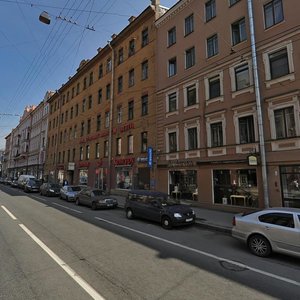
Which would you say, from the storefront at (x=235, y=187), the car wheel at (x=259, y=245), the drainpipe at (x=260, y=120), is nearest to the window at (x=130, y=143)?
the storefront at (x=235, y=187)

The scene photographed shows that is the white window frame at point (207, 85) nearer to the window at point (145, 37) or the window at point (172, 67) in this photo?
Answer: the window at point (172, 67)

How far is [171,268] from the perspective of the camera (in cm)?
654

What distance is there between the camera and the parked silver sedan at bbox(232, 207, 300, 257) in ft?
24.0

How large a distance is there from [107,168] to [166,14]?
53.0 feet

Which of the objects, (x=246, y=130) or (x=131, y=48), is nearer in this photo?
(x=246, y=130)

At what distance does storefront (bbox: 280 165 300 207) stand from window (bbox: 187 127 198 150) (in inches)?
249

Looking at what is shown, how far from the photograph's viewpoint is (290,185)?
1337 cm

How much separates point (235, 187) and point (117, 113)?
1654 centimetres

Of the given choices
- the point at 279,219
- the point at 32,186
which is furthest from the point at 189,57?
the point at 32,186

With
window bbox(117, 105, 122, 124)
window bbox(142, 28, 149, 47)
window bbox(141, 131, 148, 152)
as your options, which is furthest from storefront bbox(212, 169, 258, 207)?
window bbox(142, 28, 149, 47)

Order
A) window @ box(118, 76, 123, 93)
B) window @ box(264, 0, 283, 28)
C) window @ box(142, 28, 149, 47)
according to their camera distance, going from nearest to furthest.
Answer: window @ box(264, 0, 283, 28)
window @ box(142, 28, 149, 47)
window @ box(118, 76, 123, 93)

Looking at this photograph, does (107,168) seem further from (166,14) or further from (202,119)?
(166,14)

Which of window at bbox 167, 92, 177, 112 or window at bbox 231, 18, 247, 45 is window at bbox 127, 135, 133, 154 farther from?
window at bbox 231, 18, 247, 45

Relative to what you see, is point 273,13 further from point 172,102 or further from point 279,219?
point 279,219
